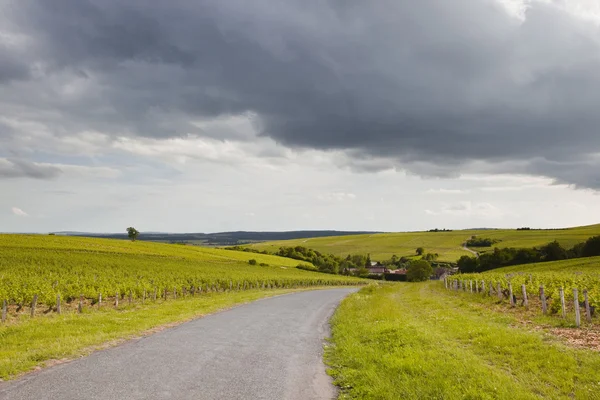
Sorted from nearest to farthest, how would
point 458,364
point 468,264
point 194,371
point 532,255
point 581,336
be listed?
point 194,371 < point 458,364 < point 581,336 < point 532,255 < point 468,264

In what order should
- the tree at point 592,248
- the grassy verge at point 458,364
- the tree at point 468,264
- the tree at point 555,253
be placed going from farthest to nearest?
the tree at point 468,264, the tree at point 555,253, the tree at point 592,248, the grassy verge at point 458,364

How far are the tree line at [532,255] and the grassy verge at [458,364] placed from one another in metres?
98.9

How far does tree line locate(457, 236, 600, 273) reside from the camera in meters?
99.0

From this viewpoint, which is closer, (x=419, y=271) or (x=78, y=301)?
(x=78, y=301)

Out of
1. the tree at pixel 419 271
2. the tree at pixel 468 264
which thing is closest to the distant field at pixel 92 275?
the tree at pixel 419 271

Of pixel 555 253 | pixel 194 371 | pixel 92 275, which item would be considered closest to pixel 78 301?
pixel 92 275

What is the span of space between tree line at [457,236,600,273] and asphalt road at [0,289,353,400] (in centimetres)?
10373

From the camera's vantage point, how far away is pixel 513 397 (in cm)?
928

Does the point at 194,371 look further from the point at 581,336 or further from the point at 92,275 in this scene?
the point at 92,275

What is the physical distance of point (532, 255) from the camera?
11312 cm

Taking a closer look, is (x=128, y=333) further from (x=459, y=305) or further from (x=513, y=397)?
(x=459, y=305)

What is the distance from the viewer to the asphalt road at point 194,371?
32.0ft

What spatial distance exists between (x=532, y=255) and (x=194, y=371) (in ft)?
394

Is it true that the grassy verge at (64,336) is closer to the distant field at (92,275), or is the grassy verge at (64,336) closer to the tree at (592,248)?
the distant field at (92,275)
